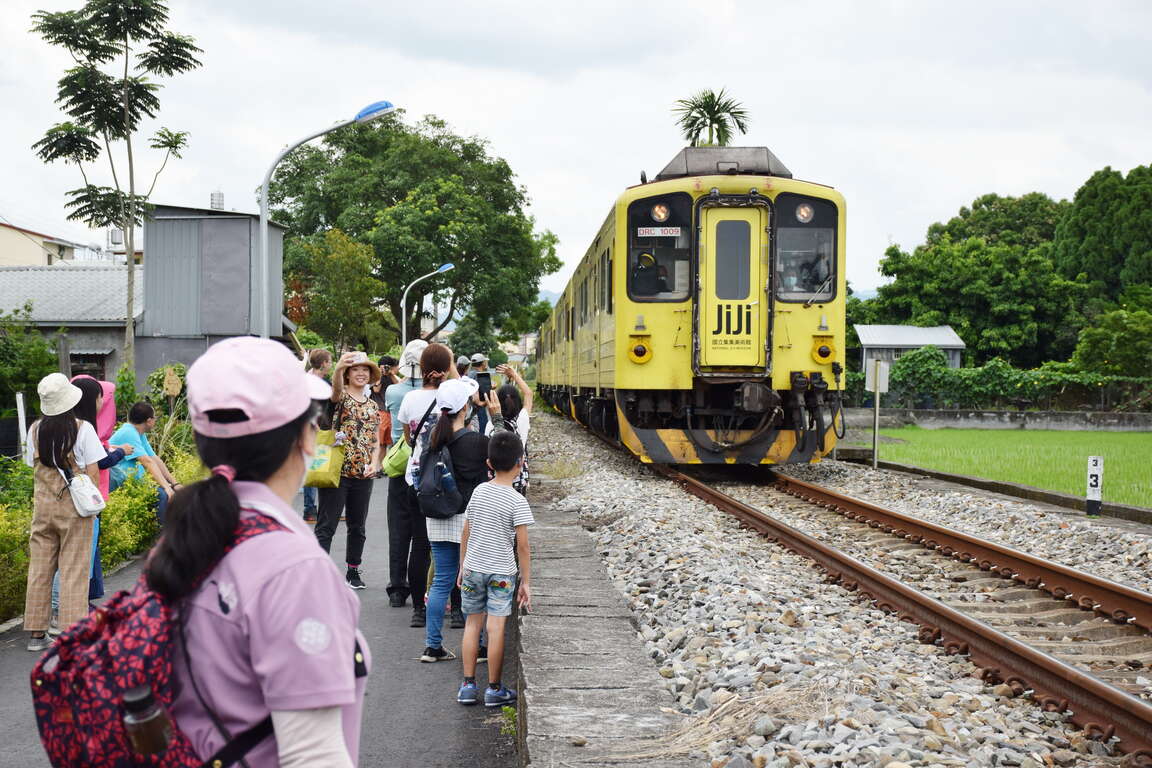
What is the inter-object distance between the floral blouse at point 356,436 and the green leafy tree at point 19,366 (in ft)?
37.8

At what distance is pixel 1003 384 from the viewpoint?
32031 mm

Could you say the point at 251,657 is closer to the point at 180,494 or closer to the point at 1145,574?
the point at 180,494

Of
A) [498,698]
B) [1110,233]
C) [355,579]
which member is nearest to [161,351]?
[355,579]

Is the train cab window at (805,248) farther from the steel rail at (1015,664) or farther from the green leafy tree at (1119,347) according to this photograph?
the green leafy tree at (1119,347)

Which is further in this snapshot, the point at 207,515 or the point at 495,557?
the point at 495,557

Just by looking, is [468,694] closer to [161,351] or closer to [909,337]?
[161,351]

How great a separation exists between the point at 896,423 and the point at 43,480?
26107 millimetres

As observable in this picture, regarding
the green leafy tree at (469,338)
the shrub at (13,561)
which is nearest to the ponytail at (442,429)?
the shrub at (13,561)

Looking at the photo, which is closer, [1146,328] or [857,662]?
[857,662]

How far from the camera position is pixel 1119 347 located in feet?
108

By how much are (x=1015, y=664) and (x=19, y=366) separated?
16.6 m

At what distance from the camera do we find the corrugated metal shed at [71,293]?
28.0m

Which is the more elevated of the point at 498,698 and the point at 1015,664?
the point at 1015,664

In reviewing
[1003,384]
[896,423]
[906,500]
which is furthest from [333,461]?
[1003,384]
